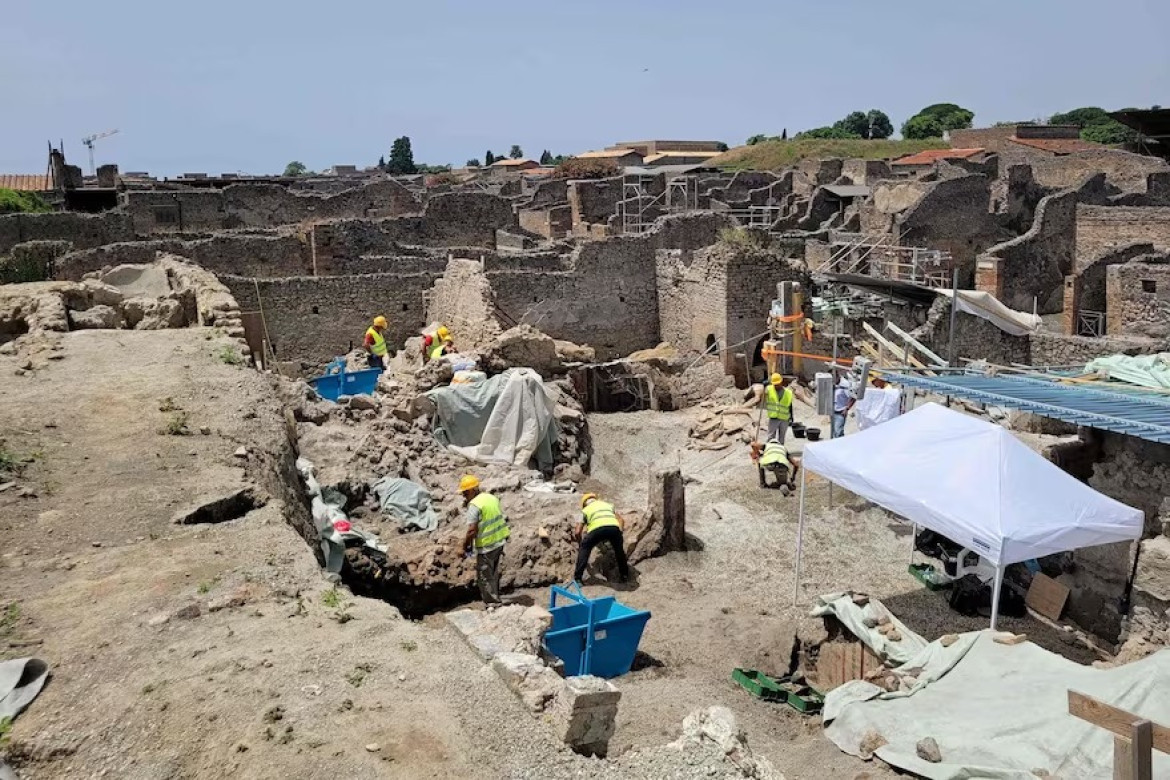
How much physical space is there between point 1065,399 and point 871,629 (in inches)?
137

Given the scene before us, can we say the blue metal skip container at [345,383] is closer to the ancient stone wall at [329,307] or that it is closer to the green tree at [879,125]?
the ancient stone wall at [329,307]

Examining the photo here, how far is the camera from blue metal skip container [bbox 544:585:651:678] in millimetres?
7527

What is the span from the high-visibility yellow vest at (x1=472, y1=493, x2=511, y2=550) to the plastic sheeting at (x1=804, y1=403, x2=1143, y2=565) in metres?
2.98

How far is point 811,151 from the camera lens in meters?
56.8

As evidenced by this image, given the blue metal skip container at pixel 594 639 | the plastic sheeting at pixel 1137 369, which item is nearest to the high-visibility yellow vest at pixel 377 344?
the blue metal skip container at pixel 594 639

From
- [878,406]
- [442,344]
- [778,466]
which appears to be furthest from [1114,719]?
[442,344]

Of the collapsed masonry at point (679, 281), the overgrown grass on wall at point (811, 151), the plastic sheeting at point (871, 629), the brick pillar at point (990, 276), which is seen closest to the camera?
the plastic sheeting at point (871, 629)

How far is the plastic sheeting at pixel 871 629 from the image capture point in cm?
717

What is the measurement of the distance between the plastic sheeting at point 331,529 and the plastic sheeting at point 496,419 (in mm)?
3757

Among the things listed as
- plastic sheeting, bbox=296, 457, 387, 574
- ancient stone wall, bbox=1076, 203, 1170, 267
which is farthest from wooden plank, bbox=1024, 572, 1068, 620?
ancient stone wall, bbox=1076, 203, 1170, 267

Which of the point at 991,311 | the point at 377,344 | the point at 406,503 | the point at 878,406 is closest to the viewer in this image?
the point at 406,503

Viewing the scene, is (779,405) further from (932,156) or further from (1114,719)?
(932,156)

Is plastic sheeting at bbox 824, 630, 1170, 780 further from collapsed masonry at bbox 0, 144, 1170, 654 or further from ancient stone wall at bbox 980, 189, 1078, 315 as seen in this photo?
ancient stone wall at bbox 980, 189, 1078, 315

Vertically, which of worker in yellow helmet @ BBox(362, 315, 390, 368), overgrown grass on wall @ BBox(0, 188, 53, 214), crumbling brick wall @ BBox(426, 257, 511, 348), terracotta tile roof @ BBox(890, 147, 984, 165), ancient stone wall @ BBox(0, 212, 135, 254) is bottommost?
worker in yellow helmet @ BBox(362, 315, 390, 368)
